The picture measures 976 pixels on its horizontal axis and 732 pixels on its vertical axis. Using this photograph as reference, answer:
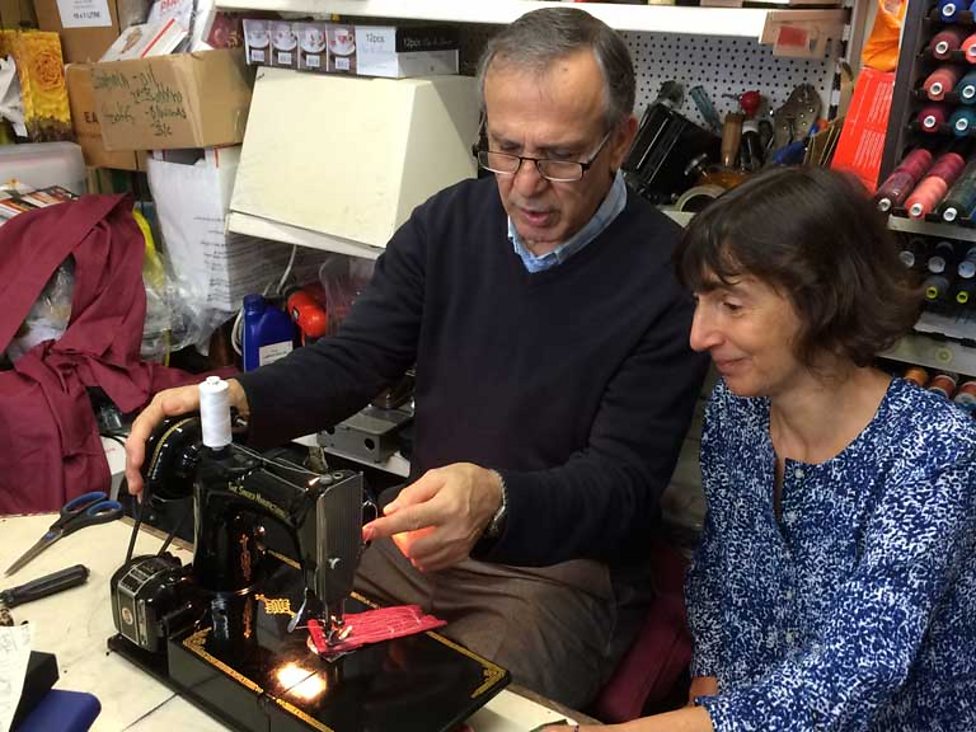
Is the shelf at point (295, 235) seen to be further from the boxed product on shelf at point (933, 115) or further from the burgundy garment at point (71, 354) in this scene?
the boxed product on shelf at point (933, 115)

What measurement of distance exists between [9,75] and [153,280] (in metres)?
0.73

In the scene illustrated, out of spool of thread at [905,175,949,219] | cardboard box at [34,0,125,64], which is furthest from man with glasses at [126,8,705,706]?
cardboard box at [34,0,125,64]

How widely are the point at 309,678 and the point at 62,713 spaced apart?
24 centimetres

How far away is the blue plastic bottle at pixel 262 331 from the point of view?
229 centimetres

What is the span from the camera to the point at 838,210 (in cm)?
108

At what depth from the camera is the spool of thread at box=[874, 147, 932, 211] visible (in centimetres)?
126

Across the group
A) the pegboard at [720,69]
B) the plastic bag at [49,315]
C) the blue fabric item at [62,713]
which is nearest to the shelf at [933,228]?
the pegboard at [720,69]

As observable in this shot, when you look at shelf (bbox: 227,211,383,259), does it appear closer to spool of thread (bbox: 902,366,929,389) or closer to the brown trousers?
the brown trousers

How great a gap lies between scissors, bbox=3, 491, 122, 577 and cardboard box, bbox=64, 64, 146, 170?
4.29 ft

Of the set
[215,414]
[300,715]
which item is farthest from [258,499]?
[300,715]

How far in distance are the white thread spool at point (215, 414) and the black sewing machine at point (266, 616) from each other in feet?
0.06

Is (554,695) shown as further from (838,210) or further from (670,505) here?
(838,210)

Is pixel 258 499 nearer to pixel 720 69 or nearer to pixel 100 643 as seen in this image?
pixel 100 643

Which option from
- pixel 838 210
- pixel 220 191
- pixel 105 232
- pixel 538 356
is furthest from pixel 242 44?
pixel 838 210
